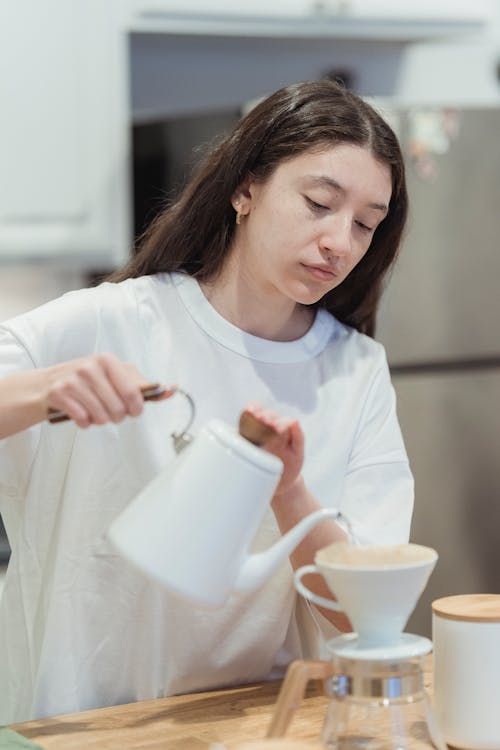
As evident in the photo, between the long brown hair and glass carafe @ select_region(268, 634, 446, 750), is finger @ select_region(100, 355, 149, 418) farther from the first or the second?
the long brown hair

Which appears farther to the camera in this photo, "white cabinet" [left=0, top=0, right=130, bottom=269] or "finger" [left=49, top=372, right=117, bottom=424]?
"white cabinet" [left=0, top=0, right=130, bottom=269]

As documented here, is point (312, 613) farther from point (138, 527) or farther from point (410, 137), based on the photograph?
point (410, 137)

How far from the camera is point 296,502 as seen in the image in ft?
4.40

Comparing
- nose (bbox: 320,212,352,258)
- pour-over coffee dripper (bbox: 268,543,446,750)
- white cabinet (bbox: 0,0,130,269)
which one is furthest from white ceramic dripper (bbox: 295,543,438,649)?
white cabinet (bbox: 0,0,130,269)

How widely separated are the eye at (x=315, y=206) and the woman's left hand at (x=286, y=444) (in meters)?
0.32

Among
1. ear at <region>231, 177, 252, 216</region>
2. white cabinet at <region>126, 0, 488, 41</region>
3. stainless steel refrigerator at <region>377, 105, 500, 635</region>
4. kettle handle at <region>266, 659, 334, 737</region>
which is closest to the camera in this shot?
kettle handle at <region>266, 659, 334, 737</region>

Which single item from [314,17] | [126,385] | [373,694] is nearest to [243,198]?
[126,385]

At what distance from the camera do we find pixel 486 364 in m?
2.95

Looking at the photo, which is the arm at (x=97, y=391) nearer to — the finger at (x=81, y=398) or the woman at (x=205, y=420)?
the finger at (x=81, y=398)

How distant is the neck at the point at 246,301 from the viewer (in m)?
1.59

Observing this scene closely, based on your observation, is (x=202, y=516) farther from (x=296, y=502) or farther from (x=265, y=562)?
(x=296, y=502)

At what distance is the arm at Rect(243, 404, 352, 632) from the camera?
45.4 inches

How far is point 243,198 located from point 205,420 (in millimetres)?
296

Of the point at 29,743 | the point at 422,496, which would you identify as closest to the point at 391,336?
the point at 422,496
